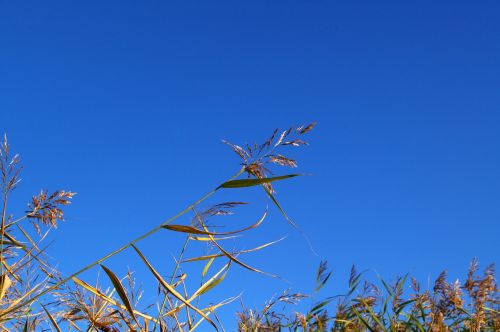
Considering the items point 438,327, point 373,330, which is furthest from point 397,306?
point 438,327

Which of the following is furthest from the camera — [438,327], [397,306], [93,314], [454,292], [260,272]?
[397,306]

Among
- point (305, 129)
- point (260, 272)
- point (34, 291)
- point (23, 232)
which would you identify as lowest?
point (260, 272)

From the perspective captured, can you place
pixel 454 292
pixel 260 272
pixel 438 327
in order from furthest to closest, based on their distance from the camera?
1. pixel 454 292
2. pixel 438 327
3. pixel 260 272

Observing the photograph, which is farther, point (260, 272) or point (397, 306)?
point (397, 306)

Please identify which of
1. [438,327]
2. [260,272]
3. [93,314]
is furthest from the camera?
[438,327]

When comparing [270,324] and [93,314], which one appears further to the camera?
[270,324]

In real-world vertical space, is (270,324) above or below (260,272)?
above

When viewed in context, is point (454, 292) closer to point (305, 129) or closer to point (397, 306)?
point (397, 306)

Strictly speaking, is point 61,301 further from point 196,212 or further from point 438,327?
point 438,327

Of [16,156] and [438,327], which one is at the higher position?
[16,156]

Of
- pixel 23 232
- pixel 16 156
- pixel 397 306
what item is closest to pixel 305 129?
pixel 16 156
